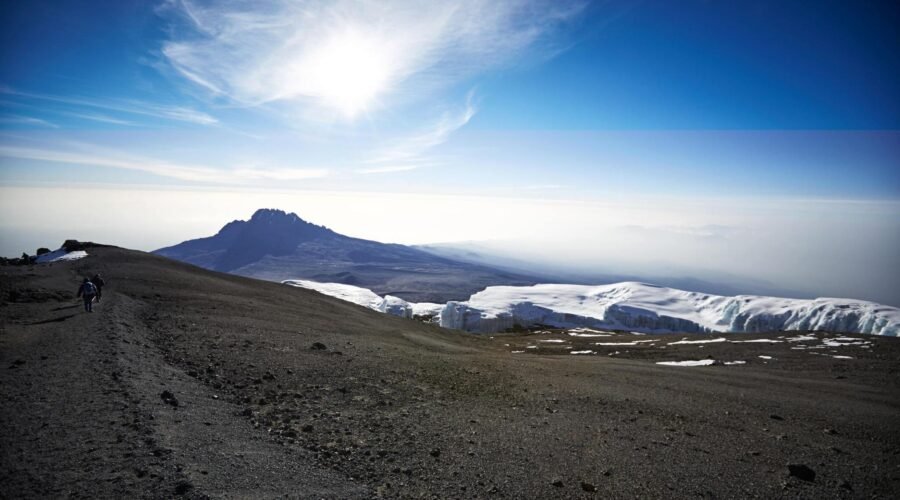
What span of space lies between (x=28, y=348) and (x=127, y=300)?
12.1 m

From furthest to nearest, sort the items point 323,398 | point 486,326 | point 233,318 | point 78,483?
point 486,326
point 233,318
point 323,398
point 78,483

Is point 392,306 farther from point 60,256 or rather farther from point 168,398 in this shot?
point 168,398

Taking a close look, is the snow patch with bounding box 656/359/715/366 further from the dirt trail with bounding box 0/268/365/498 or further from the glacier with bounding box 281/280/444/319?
the glacier with bounding box 281/280/444/319

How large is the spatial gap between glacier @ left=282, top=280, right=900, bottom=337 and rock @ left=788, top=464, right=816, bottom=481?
8383 centimetres

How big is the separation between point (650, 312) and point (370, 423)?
121641 millimetres

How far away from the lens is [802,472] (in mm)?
10062

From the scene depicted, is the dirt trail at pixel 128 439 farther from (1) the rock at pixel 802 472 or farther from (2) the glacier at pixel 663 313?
(2) the glacier at pixel 663 313

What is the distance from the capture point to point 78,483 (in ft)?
20.3

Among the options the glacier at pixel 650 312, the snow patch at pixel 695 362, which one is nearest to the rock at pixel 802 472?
the snow patch at pixel 695 362

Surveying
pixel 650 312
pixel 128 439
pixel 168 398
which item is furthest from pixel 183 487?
pixel 650 312

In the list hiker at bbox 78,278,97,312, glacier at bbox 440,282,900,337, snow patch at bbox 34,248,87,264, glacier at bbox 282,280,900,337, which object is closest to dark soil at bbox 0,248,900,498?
hiker at bbox 78,278,97,312

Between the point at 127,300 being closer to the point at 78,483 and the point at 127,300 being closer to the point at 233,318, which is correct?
the point at 233,318

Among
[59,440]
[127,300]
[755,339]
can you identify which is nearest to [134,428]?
[59,440]

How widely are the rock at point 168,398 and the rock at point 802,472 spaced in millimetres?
15424
